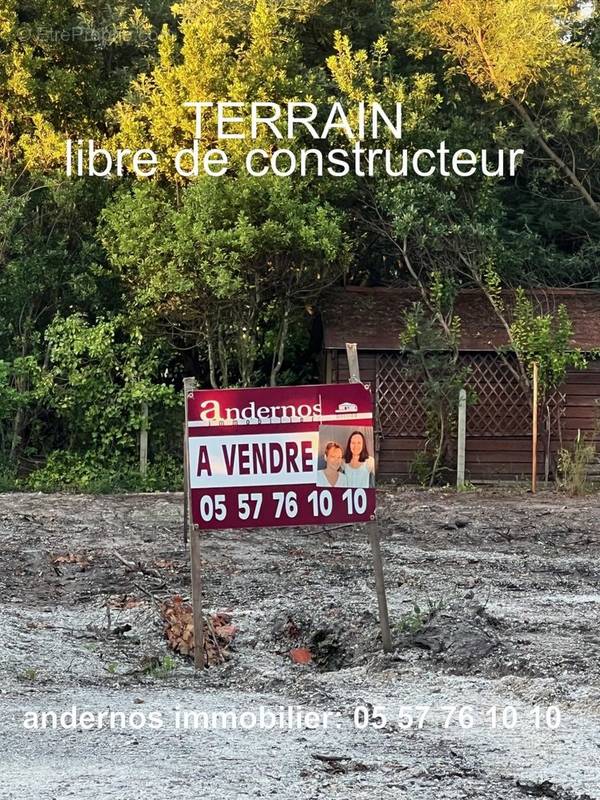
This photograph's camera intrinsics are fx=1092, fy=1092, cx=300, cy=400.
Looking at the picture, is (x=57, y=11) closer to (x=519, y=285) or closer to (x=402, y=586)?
(x=519, y=285)

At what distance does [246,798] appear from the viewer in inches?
152

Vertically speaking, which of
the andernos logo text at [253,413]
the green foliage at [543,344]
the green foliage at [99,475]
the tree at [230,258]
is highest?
the tree at [230,258]

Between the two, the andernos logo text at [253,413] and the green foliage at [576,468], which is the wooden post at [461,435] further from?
the andernos logo text at [253,413]

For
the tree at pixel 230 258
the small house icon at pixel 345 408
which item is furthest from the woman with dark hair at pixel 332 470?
the tree at pixel 230 258

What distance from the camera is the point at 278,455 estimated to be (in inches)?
248

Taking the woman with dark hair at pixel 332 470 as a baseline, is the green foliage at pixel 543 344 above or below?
above

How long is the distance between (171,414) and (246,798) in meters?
14.1

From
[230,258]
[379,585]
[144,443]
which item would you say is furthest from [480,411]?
[379,585]

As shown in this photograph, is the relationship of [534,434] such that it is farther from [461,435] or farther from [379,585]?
[379,585]

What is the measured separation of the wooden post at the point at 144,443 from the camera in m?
17.2

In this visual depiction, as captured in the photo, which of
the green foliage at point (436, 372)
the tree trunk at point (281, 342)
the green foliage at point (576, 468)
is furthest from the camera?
the tree trunk at point (281, 342)

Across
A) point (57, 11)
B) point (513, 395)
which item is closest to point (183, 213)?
point (57, 11)

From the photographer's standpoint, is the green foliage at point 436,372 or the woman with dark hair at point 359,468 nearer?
the woman with dark hair at point 359,468

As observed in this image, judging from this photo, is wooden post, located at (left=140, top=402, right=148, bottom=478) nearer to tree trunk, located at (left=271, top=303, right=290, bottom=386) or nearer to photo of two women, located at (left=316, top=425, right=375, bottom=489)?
tree trunk, located at (left=271, top=303, right=290, bottom=386)
